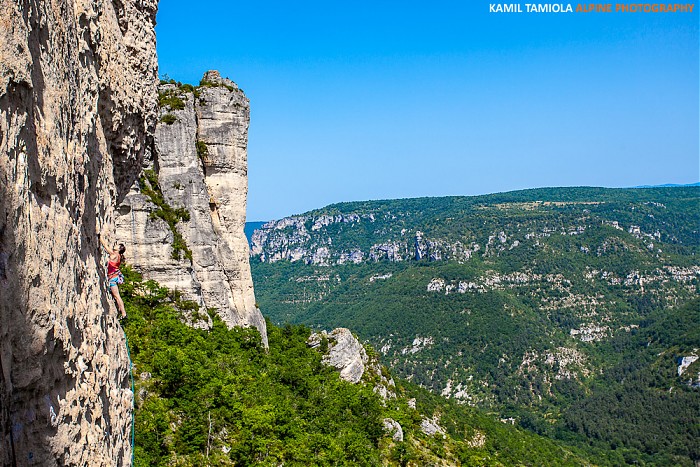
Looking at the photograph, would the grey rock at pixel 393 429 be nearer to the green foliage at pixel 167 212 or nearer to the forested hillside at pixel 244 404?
the forested hillside at pixel 244 404

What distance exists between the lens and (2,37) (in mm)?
3713

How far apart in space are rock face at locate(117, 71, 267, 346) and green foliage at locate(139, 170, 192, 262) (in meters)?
0.15

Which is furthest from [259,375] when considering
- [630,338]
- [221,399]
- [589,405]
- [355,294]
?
[355,294]

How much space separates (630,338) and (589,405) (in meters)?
35.5

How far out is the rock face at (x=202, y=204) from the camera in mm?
26984

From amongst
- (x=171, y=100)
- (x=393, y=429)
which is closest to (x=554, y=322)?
(x=393, y=429)

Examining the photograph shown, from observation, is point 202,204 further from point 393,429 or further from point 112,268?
point 112,268

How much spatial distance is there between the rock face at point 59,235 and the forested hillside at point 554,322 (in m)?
96.6

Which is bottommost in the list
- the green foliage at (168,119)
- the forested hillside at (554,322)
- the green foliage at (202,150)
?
the forested hillside at (554,322)

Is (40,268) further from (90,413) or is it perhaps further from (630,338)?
(630,338)

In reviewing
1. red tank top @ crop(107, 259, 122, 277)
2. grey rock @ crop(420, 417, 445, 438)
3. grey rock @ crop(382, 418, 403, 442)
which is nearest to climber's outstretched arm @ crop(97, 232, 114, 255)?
red tank top @ crop(107, 259, 122, 277)

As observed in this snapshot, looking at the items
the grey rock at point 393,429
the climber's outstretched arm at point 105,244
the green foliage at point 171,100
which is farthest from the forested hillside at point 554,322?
the climber's outstretched arm at point 105,244

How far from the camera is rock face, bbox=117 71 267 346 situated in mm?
26984

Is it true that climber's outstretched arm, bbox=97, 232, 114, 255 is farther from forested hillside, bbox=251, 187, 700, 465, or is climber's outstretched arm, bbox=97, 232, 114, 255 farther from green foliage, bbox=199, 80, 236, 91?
forested hillside, bbox=251, 187, 700, 465
